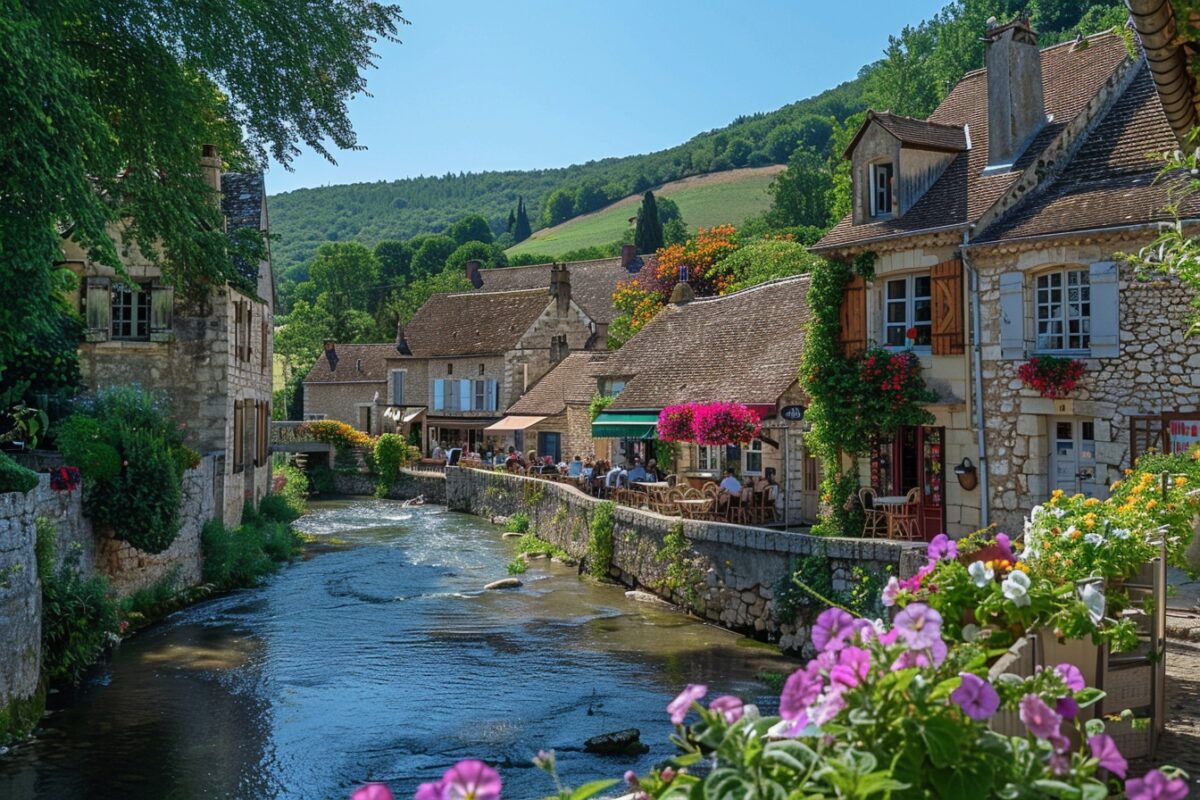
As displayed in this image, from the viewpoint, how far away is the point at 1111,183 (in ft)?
51.4

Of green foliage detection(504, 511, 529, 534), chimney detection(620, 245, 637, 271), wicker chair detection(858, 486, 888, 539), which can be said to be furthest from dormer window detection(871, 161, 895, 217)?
chimney detection(620, 245, 637, 271)

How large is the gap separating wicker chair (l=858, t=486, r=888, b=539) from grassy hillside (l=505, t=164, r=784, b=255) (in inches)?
3083

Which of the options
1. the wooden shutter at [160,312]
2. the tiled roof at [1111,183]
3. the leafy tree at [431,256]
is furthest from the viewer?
the leafy tree at [431,256]

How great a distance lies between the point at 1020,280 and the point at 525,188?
164037mm

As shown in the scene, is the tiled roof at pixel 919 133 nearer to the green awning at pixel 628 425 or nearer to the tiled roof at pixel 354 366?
the green awning at pixel 628 425

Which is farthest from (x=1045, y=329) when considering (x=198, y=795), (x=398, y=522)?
(x=398, y=522)

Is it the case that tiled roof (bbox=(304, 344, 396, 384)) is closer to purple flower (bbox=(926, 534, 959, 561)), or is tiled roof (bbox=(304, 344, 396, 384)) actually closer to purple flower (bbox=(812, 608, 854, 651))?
purple flower (bbox=(926, 534, 959, 561))

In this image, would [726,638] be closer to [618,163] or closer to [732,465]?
[732,465]

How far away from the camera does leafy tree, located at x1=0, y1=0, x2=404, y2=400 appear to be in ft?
37.5

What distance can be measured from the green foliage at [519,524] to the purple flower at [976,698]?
26.3 m

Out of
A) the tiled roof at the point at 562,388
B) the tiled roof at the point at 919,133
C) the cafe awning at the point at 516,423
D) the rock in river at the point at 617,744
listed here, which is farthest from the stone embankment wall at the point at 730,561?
the cafe awning at the point at 516,423

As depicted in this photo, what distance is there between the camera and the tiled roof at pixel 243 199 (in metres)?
24.8

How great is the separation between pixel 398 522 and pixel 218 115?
16.0 meters

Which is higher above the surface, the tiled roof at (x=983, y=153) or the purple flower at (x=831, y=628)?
the tiled roof at (x=983, y=153)
